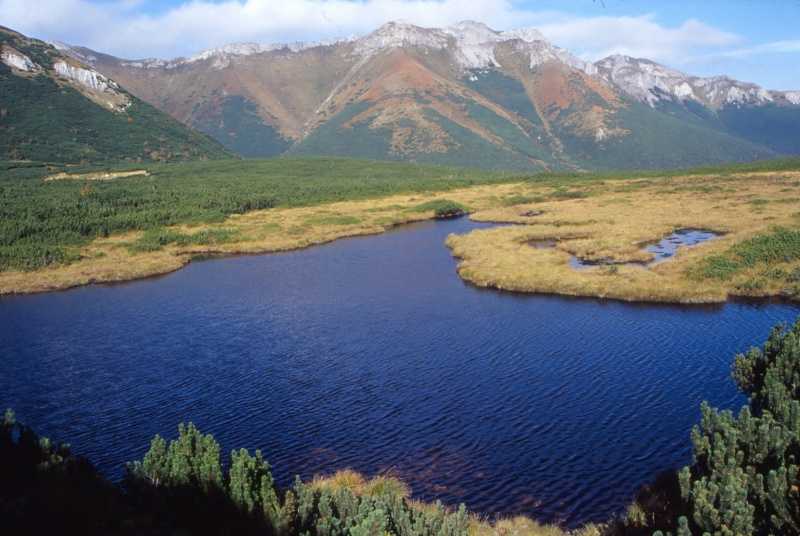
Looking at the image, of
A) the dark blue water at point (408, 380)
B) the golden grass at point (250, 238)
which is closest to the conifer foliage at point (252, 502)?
the dark blue water at point (408, 380)

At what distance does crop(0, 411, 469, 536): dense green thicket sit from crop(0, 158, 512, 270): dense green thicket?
58.0 m

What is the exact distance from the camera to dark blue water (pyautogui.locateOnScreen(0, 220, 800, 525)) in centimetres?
2341

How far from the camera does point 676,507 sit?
18.1 metres

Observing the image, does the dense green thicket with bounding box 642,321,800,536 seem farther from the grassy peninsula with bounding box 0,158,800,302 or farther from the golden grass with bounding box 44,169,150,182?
the golden grass with bounding box 44,169,150,182

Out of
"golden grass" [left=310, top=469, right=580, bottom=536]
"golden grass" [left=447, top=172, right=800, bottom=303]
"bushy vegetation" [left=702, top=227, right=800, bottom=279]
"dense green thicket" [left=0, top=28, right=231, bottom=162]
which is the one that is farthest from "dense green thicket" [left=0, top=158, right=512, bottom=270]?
"bushy vegetation" [left=702, top=227, right=800, bottom=279]

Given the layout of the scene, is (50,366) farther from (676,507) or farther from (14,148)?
(14,148)

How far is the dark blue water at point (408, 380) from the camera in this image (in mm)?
23406

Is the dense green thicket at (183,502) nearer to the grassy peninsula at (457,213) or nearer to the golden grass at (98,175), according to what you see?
the grassy peninsula at (457,213)

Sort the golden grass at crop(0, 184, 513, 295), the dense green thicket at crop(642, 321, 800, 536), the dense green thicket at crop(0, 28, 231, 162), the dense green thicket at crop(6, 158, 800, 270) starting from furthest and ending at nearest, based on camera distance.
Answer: the dense green thicket at crop(0, 28, 231, 162) → the dense green thicket at crop(6, 158, 800, 270) → the golden grass at crop(0, 184, 513, 295) → the dense green thicket at crop(642, 321, 800, 536)

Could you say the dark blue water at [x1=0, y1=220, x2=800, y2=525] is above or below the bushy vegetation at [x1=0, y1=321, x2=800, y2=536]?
below

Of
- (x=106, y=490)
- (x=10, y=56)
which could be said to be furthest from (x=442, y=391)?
(x=10, y=56)

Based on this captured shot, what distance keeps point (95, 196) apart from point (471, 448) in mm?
100782

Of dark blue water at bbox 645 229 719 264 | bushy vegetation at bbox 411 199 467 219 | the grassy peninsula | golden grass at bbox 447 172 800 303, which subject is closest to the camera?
golden grass at bbox 447 172 800 303

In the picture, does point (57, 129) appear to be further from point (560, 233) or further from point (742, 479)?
point (742, 479)
